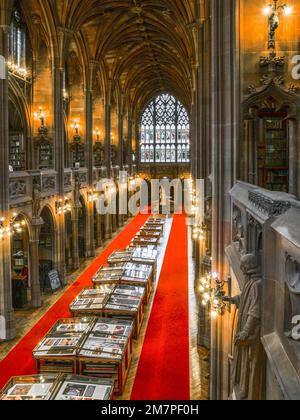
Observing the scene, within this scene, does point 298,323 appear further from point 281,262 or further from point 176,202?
point 176,202

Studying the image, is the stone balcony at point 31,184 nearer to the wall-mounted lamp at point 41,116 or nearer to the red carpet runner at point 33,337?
the wall-mounted lamp at point 41,116

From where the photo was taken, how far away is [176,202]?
4900 cm

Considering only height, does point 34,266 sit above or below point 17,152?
Answer: below

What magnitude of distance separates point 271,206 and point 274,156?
304 inches

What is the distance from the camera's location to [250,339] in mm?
4109

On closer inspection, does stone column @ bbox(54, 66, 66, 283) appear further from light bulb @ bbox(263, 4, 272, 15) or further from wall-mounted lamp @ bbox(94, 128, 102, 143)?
light bulb @ bbox(263, 4, 272, 15)

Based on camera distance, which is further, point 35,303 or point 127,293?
point 35,303

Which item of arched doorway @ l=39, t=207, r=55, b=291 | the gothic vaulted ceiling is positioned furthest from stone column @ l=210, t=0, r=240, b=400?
arched doorway @ l=39, t=207, r=55, b=291

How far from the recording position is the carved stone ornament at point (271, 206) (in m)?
3.88

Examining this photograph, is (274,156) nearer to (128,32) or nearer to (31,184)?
(31,184)

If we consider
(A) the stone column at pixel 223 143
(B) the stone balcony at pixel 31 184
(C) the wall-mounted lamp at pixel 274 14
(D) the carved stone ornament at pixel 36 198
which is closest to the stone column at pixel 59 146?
(B) the stone balcony at pixel 31 184

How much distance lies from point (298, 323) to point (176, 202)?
45.8 meters

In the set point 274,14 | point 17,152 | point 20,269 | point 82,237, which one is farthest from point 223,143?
point 82,237
